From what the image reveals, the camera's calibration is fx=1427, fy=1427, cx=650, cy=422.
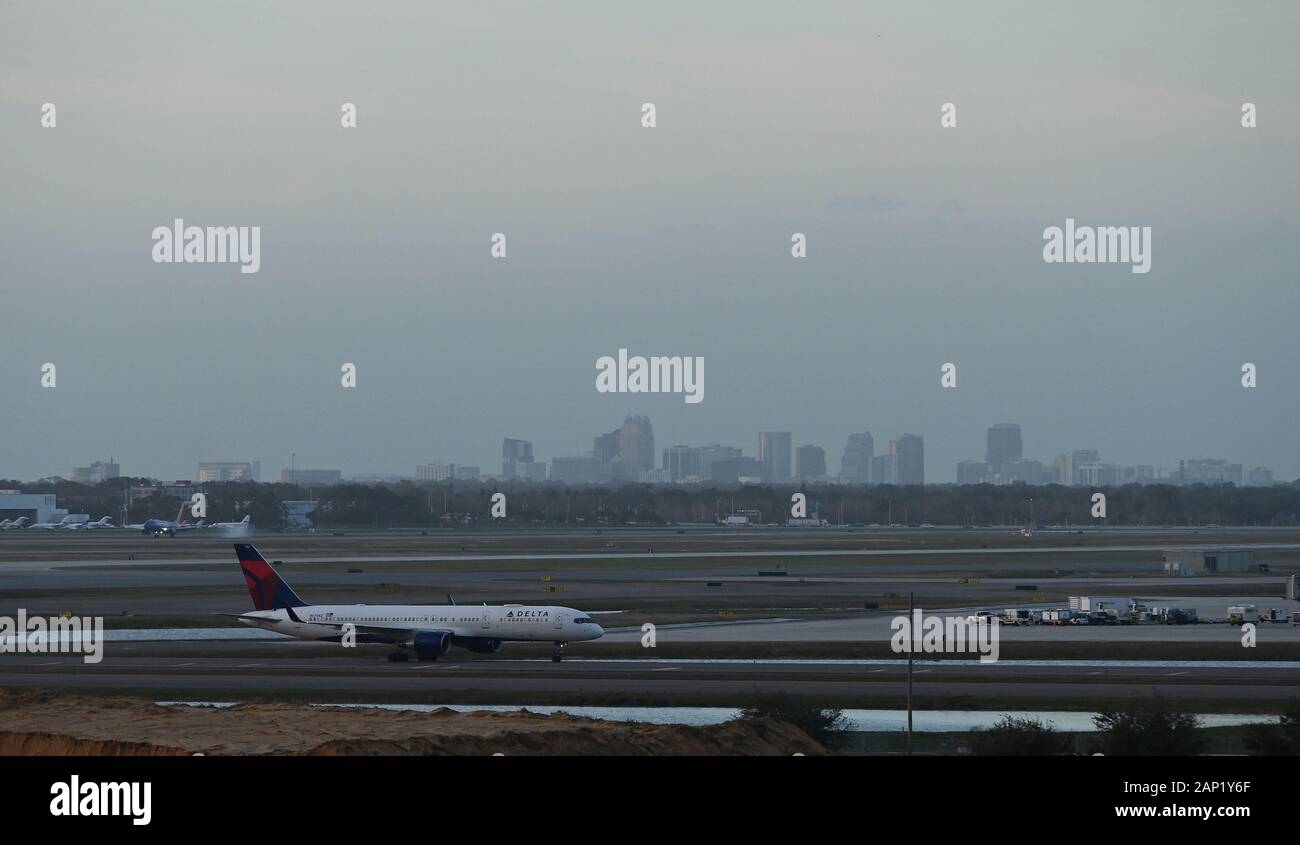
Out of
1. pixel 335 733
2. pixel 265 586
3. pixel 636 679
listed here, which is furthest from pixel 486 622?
pixel 335 733

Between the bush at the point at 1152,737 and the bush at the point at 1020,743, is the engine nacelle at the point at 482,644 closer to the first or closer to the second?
the bush at the point at 1020,743

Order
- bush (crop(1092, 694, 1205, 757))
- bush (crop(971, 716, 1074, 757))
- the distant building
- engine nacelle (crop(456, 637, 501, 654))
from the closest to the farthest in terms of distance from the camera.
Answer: bush (crop(971, 716, 1074, 757)) < bush (crop(1092, 694, 1205, 757)) < engine nacelle (crop(456, 637, 501, 654)) < the distant building

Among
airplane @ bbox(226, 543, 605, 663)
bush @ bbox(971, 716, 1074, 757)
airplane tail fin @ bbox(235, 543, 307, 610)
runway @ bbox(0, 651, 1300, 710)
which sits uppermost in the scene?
airplane tail fin @ bbox(235, 543, 307, 610)

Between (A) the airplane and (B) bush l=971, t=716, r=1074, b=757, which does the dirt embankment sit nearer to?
(B) bush l=971, t=716, r=1074, b=757

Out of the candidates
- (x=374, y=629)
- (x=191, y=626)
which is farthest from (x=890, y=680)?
(x=191, y=626)

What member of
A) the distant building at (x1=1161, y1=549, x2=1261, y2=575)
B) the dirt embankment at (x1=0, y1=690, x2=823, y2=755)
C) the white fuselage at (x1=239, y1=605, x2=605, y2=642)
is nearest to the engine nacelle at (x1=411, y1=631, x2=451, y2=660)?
the white fuselage at (x1=239, y1=605, x2=605, y2=642)

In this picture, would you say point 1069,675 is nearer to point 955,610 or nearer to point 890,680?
point 890,680

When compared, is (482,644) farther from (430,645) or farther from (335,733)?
(335,733)
